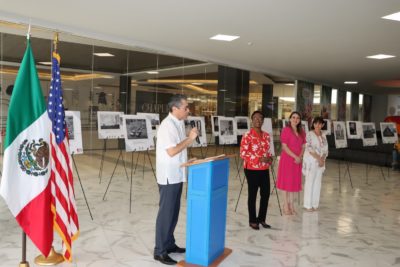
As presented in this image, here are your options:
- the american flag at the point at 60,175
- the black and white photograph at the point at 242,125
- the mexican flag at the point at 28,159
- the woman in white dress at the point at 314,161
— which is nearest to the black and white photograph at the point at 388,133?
the black and white photograph at the point at 242,125

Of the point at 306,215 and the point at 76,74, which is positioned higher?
the point at 76,74

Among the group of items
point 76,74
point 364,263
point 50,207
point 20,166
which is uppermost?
point 76,74

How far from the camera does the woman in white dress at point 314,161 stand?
5.92m

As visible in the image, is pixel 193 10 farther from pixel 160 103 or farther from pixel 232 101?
pixel 232 101

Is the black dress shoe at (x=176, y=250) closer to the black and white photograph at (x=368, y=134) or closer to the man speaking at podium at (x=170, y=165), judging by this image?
the man speaking at podium at (x=170, y=165)

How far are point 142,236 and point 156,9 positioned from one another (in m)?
3.73

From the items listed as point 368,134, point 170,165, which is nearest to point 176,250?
point 170,165

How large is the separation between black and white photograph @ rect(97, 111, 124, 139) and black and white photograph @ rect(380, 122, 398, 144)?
7.77 m

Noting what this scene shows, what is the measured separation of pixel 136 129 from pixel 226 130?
3.44 meters

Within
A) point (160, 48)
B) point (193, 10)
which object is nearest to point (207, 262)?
point (193, 10)

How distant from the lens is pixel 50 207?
304cm

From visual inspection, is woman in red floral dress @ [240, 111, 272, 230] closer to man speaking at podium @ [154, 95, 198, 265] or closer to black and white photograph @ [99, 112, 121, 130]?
man speaking at podium @ [154, 95, 198, 265]

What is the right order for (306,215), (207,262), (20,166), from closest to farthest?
(20,166) < (207,262) < (306,215)

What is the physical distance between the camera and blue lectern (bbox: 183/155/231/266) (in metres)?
3.41
